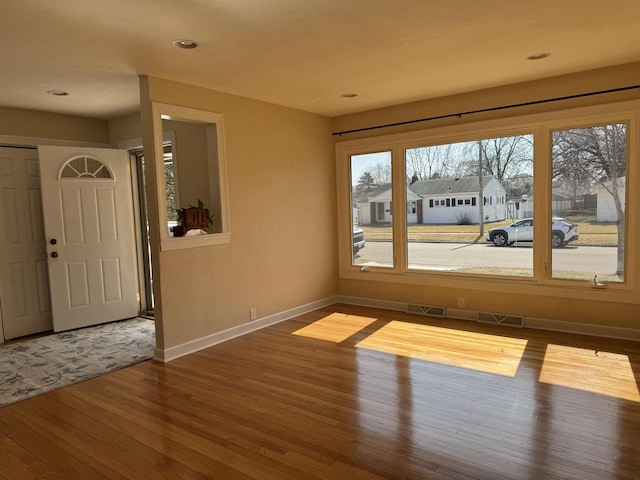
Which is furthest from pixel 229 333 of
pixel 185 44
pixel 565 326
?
pixel 565 326

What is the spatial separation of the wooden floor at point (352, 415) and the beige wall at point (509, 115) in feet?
1.10

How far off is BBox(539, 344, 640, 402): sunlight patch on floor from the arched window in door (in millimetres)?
5365

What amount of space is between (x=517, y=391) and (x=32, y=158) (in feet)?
18.7

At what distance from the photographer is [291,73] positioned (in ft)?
13.3

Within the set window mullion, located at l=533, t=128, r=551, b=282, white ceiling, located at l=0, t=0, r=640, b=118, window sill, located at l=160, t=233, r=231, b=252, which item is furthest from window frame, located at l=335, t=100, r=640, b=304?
window sill, located at l=160, t=233, r=231, b=252

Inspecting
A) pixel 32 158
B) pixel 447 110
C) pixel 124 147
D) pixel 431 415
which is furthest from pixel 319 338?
pixel 32 158

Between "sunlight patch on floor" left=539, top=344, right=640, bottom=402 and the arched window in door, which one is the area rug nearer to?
the arched window in door

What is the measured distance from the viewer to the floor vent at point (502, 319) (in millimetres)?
4840

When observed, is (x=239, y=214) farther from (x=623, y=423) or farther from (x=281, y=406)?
(x=623, y=423)

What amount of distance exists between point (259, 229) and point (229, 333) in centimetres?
123

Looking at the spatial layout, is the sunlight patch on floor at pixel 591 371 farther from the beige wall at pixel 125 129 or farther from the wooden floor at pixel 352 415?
the beige wall at pixel 125 129

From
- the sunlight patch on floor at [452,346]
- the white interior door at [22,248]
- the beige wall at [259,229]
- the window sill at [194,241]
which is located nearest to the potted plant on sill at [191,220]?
the window sill at [194,241]

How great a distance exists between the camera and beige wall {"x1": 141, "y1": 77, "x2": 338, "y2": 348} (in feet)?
14.1

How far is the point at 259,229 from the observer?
5.12 m
